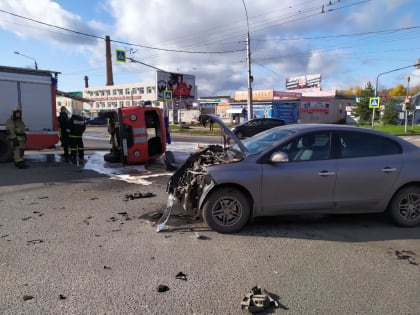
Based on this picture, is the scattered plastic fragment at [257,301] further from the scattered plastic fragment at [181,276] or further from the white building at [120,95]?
the white building at [120,95]

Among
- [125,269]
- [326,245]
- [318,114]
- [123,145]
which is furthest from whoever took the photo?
[318,114]

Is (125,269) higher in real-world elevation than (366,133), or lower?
lower

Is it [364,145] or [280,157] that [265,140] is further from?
[364,145]

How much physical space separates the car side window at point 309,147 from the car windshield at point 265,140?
20 cm

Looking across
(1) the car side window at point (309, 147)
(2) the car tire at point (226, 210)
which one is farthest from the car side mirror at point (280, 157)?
(2) the car tire at point (226, 210)

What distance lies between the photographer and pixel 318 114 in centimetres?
5144

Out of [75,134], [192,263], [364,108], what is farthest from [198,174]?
[364,108]

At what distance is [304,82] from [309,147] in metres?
74.9

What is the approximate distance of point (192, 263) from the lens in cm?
385

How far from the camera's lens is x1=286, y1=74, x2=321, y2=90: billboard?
7256 cm

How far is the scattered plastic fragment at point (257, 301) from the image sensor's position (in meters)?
2.94

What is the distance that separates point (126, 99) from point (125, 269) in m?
82.5

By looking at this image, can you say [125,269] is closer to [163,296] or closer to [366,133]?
[163,296]

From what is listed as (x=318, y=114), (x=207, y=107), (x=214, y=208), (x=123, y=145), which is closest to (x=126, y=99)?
(x=207, y=107)
